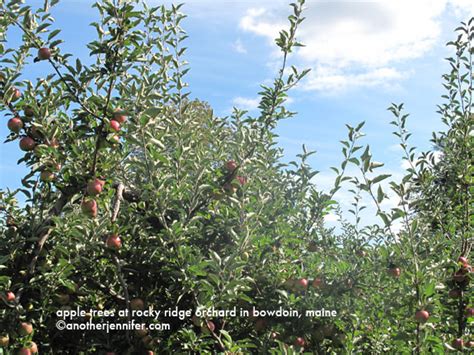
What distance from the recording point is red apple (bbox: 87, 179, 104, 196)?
3.03m

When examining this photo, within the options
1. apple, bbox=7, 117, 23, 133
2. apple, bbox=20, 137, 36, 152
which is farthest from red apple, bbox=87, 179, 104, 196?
apple, bbox=7, 117, 23, 133

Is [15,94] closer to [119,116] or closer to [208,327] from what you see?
[119,116]

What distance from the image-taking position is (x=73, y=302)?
3547mm

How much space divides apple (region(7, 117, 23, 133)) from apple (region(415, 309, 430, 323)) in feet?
9.15

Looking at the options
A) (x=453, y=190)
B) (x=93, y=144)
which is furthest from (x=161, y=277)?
(x=453, y=190)

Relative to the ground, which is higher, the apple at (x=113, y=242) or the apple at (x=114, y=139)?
the apple at (x=114, y=139)

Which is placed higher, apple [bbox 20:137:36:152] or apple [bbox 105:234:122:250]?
apple [bbox 20:137:36:152]

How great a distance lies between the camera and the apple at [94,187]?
3.03 m

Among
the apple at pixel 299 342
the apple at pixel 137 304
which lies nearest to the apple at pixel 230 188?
the apple at pixel 137 304

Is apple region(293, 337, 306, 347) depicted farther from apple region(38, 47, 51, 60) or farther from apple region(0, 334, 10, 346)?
apple region(38, 47, 51, 60)

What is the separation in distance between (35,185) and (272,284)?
1.84m

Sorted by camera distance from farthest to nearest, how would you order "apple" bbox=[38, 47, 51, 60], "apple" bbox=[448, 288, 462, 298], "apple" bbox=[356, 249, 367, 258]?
1. "apple" bbox=[356, 249, 367, 258]
2. "apple" bbox=[448, 288, 462, 298]
3. "apple" bbox=[38, 47, 51, 60]

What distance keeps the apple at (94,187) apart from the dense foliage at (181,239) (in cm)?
1

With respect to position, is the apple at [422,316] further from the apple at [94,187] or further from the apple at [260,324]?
the apple at [94,187]
